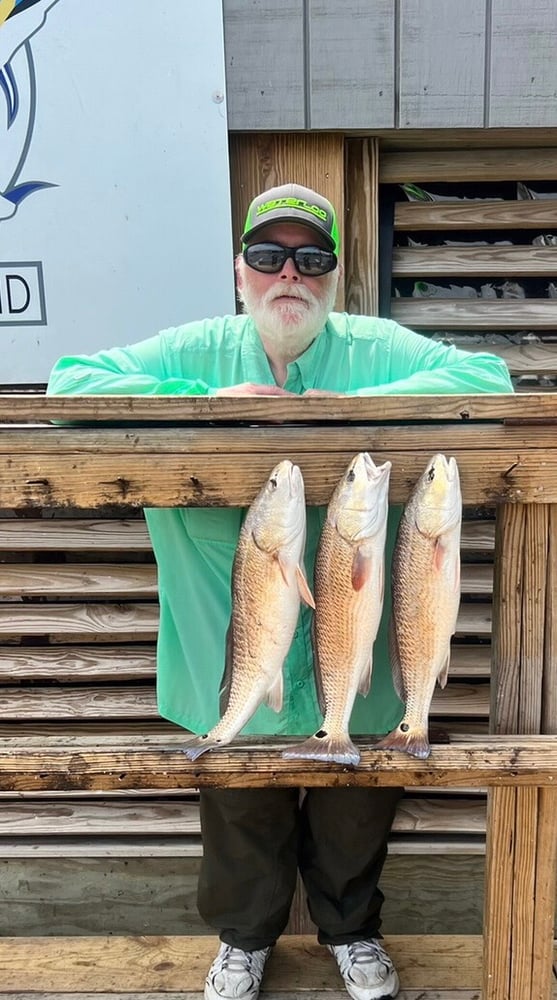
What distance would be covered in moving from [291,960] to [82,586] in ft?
4.46

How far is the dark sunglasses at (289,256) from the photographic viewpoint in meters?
1.70

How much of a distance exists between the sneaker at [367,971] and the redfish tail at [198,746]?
0.97 metres

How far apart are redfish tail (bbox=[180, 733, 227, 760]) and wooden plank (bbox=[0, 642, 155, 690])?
1.21 m

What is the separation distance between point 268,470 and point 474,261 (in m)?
Answer: 1.44

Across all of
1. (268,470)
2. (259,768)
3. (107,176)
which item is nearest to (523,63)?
(107,176)

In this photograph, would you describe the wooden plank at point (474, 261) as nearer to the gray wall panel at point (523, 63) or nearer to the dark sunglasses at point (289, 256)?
the gray wall panel at point (523, 63)

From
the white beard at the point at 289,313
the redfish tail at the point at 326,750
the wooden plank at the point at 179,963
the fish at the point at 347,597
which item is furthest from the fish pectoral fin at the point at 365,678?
the wooden plank at the point at 179,963

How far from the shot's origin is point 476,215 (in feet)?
8.09

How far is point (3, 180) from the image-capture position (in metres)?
2.22

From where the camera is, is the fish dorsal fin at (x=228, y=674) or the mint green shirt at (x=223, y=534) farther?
the mint green shirt at (x=223, y=534)

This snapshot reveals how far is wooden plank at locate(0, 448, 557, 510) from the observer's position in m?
1.48

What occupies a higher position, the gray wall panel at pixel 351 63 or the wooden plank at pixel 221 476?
the gray wall panel at pixel 351 63

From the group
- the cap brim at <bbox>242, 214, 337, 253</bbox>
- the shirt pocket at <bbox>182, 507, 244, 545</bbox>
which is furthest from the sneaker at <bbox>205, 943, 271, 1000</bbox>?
the cap brim at <bbox>242, 214, 337, 253</bbox>

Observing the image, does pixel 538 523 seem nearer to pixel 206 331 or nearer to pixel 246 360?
pixel 246 360
